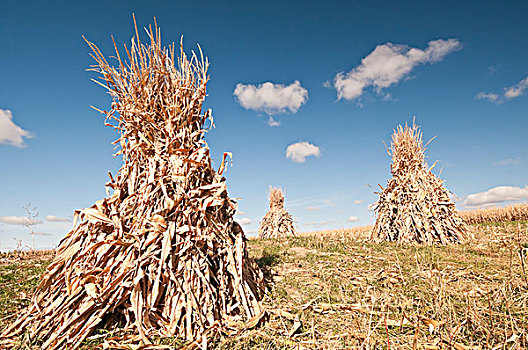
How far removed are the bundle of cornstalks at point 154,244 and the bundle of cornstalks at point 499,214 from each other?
51.1 ft

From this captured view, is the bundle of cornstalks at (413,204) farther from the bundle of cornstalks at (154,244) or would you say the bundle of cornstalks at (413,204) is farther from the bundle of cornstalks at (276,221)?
the bundle of cornstalks at (154,244)

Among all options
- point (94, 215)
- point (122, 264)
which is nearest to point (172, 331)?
point (122, 264)

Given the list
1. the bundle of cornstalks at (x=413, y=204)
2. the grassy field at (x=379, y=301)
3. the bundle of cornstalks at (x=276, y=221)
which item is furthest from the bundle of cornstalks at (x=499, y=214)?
the grassy field at (x=379, y=301)

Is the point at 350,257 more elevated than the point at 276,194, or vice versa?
the point at 276,194

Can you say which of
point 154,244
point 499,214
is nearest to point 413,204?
point 154,244

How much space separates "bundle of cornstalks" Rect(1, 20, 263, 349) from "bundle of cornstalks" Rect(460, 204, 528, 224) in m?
15.6

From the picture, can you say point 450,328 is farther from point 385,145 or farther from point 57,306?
point 385,145

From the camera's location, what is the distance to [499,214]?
15.2 m

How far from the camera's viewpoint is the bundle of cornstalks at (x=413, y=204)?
8781 mm

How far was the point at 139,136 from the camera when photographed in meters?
3.69

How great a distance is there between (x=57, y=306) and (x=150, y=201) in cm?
143

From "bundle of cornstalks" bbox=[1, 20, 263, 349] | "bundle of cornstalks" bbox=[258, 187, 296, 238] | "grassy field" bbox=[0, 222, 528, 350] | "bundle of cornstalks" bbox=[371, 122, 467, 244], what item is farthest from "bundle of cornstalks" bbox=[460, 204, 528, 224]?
"bundle of cornstalks" bbox=[1, 20, 263, 349]

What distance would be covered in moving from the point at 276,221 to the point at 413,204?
6672 mm

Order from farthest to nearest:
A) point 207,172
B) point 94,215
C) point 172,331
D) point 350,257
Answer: point 350,257 < point 207,172 < point 94,215 < point 172,331
